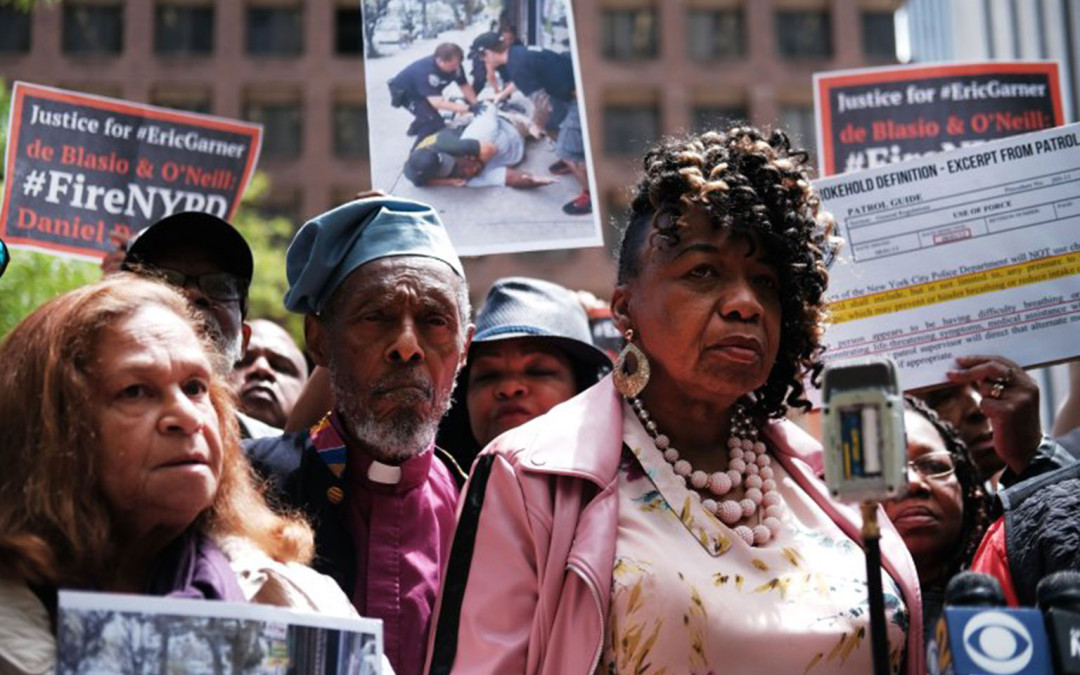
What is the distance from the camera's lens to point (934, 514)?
415 cm

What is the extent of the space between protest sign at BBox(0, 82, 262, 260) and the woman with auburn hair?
2774 mm

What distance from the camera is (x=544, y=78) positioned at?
4.83 m

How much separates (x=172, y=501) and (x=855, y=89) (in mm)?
4002

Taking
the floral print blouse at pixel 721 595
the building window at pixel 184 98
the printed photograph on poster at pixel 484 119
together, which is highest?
the building window at pixel 184 98

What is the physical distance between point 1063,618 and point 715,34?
3988cm

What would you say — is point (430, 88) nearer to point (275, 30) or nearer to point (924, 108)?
point (924, 108)

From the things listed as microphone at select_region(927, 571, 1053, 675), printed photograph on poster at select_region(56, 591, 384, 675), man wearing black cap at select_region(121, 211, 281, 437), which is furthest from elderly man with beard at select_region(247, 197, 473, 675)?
microphone at select_region(927, 571, 1053, 675)

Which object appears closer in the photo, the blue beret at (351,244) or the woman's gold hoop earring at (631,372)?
the woman's gold hoop earring at (631,372)

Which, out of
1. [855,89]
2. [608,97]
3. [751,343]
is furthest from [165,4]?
[751,343]

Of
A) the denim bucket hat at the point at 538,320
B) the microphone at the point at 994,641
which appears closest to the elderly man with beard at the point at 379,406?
the denim bucket hat at the point at 538,320

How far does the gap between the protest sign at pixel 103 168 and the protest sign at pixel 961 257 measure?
8.38ft

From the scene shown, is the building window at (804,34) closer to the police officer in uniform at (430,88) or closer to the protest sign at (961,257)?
the police officer in uniform at (430,88)

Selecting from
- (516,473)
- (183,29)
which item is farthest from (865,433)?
(183,29)

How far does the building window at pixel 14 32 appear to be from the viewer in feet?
121
